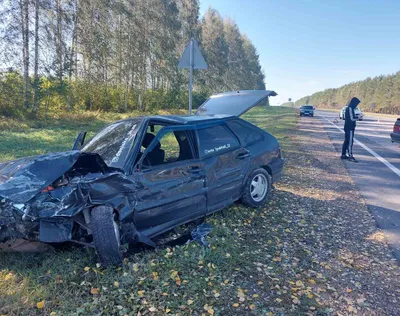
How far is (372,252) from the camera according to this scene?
3482 mm

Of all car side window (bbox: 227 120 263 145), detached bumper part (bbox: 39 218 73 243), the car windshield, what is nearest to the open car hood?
car side window (bbox: 227 120 263 145)

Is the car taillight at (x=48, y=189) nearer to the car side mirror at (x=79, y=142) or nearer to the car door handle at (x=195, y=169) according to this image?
the car side mirror at (x=79, y=142)

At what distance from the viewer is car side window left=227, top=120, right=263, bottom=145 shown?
4.54m

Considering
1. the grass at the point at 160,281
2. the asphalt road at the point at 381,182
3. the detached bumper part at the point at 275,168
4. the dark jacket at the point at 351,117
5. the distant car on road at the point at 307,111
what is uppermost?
the distant car on road at the point at 307,111

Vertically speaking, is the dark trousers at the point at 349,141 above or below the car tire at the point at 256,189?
above

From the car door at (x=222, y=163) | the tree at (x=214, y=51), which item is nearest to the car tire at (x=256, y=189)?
the car door at (x=222, y=163)

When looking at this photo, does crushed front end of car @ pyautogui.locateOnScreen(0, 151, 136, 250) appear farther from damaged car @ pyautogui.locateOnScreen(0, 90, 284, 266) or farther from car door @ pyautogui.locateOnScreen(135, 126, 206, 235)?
car door @ pyautogui.locateOnScreen(135, 126, 206, 235)

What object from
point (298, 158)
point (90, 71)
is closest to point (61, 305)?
point (298, 158)

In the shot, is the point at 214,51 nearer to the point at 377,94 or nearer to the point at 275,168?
the point at 275,168

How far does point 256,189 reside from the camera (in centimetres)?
470

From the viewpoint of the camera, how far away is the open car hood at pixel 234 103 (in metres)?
5.11

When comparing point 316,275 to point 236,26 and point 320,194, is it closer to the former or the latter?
point 320,194

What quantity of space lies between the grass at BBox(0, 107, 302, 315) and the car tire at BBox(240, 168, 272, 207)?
0.88m

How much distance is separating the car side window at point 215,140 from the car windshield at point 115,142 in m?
0.89
